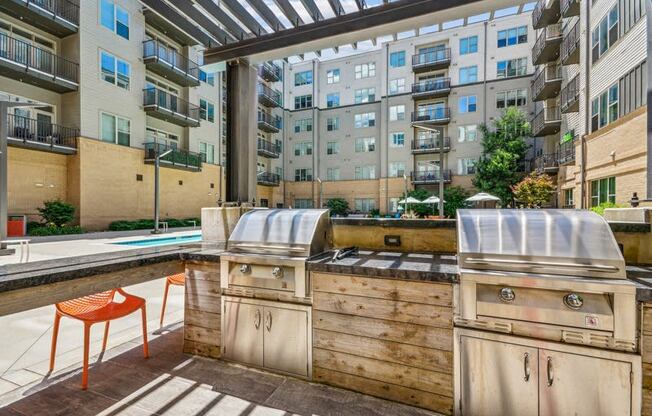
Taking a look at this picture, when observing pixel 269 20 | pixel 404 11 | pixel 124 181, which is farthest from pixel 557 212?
pixel 124 181

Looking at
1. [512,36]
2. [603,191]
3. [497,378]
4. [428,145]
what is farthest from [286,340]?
[512,36]

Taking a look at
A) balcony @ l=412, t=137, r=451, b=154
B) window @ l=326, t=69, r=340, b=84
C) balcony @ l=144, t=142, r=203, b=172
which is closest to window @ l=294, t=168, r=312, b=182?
window @ l=326, t=69, r=340, b=84

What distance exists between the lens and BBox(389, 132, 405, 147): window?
28891 millimetres

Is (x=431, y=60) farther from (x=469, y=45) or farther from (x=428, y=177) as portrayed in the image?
(x=428, y=177)

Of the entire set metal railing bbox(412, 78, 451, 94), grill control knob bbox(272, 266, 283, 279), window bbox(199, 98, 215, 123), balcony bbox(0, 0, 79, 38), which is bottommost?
grill control knob bbox(272, 266, 283, 279)

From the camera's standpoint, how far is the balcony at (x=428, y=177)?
88.3ft

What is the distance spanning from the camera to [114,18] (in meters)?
A: 17.1

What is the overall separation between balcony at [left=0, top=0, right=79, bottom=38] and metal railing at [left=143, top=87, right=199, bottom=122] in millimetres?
4294

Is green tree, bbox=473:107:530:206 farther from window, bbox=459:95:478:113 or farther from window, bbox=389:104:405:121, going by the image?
window, bbox=389:104:405:121

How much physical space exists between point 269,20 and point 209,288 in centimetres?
303

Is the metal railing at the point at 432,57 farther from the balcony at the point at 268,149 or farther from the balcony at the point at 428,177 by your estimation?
the balcony at the point at 268,149

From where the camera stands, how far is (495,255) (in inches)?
89.6

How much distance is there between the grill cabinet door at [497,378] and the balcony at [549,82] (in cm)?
2146

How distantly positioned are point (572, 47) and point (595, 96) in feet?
11.9
